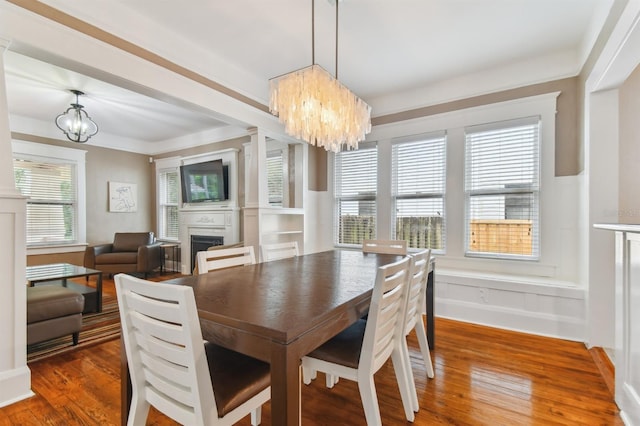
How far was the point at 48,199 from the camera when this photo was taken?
508cm

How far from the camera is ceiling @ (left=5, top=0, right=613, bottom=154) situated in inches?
90.7

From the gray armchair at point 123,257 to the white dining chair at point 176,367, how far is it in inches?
174

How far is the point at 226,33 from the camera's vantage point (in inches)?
104

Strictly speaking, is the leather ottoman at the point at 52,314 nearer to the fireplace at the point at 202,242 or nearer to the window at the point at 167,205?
the fireplace at the point at 202,242

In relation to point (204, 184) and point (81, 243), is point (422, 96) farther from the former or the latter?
point (81, 243)

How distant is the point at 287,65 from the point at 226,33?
29.4 inches

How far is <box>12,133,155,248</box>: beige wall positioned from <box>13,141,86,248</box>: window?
0.16m

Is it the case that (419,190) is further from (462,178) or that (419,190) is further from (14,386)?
(14,386)

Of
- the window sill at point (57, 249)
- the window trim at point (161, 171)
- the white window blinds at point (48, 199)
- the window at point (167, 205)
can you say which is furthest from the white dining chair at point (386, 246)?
the white window blinds at point (48, 199)

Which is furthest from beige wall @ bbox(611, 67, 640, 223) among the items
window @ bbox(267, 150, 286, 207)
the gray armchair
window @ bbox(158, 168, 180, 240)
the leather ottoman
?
window @ bbox(158, 168, 180, 240)

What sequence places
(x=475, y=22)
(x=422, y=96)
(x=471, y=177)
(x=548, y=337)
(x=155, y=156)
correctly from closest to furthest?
(x=475, y=22)
(x=548, y=337)
(x=471, y=177)
(x=422, y=96)
(x=155, y=156)

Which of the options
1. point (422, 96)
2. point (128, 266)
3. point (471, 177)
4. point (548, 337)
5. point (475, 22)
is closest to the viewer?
point (475, 22)

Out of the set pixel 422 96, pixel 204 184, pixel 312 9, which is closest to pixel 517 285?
pixel 422 96

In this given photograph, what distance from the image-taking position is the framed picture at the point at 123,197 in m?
5.83
